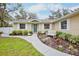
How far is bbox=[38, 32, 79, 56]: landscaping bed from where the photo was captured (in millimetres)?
3455

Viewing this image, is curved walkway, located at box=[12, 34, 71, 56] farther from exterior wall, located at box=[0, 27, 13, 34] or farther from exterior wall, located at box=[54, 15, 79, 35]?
exterior wall, located at box=[54, 15, 79, 35]

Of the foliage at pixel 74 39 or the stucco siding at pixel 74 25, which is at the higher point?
the stucco siding at pixel 74 25

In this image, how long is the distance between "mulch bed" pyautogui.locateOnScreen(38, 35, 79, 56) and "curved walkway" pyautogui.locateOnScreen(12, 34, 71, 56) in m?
0.07

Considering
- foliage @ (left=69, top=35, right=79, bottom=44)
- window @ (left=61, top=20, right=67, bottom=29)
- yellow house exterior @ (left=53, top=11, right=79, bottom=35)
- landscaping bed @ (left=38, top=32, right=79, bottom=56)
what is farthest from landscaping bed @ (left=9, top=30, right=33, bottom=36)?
foliage @ (left=69, top=35, right=79, bottom=44)

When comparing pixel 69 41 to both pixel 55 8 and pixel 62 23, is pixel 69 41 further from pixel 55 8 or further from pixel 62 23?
pixel 55 8

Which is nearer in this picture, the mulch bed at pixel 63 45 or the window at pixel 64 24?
the mulch bed at pixel 63 45

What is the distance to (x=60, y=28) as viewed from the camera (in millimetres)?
3592

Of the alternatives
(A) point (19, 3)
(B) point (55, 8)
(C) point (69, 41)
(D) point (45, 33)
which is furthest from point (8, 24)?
(C) point (69, 41)

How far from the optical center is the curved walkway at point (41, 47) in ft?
11.4

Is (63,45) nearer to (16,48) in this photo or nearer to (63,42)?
(63,42)

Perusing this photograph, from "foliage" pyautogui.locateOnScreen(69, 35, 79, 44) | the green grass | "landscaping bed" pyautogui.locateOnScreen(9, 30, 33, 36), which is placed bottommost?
the green grass

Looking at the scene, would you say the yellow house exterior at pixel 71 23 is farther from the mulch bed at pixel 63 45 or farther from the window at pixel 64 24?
the mulch bed at pixel 63 45

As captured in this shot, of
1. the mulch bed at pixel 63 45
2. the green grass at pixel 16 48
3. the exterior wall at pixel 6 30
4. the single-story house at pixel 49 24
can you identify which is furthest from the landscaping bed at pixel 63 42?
the exterior wall at pixel 6 30

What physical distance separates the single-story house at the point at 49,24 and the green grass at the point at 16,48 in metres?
0.29
